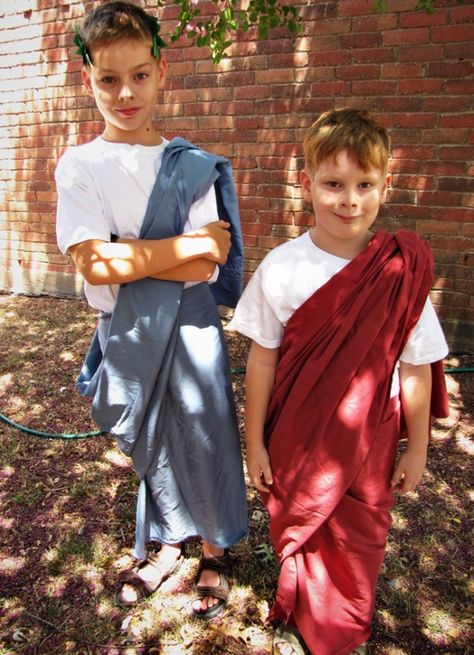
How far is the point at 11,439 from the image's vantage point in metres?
3.27

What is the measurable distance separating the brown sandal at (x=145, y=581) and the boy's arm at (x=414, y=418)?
3.64 feet

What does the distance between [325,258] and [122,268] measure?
1.97 feet

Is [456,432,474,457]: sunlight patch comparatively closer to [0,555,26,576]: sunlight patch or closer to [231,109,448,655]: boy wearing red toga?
[231,109,448,655]: boy wearing red toga

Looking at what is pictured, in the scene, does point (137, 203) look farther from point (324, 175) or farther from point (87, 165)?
point (324, 175)

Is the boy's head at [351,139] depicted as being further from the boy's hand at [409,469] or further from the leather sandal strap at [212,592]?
the leather sandal strap at [212,592]

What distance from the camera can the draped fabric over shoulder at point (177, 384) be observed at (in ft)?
5.39

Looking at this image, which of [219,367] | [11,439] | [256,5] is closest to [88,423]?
[11,439]

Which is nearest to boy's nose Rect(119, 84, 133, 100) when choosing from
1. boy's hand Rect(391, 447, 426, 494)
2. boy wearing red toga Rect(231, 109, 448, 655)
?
boy wearing red toga Rect(231, 109, 448, 655)

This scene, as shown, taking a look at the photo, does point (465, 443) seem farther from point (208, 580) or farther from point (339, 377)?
point (339, 377)

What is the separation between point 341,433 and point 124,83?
121 centimetres

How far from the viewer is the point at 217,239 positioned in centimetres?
165

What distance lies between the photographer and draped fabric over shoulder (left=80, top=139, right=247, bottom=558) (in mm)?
1644

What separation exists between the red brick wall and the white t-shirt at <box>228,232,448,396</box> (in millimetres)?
2532

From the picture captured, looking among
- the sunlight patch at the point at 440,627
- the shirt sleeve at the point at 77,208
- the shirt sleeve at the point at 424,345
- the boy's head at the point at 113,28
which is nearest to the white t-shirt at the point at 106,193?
the shirt sleeve at the point at 77,208
